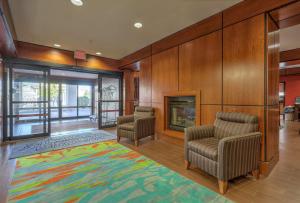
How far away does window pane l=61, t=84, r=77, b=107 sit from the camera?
30.0 ft

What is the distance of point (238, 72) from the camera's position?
2.65m

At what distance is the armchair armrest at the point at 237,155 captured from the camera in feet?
6.18

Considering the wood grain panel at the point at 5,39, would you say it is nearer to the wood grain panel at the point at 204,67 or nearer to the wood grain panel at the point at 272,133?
the wood grain panel at the point at 204,67

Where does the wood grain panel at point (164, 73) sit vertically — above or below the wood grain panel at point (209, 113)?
above

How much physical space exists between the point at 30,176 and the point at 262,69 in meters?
3.96

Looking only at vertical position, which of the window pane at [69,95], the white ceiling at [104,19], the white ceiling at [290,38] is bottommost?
the window pane at [69,95]

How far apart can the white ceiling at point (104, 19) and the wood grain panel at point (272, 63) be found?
0.81 meters

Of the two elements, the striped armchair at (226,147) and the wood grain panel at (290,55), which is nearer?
the striped armchair at (226,147)

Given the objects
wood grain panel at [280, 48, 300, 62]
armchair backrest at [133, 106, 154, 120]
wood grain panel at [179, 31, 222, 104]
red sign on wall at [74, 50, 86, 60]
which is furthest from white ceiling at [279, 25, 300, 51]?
red sign on wall at [74, 50, 86, 60]

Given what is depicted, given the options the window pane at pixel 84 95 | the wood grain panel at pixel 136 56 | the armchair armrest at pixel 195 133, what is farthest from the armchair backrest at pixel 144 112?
the window pane at pixel 84 95

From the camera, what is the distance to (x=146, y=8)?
9.15ft

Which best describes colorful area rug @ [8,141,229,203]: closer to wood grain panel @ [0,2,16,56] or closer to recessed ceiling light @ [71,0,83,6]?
wood grain panel @ [0,2,16,56]

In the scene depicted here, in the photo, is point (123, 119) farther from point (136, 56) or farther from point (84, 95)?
point (84, 95)

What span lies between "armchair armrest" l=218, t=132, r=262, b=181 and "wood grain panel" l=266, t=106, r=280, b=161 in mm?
397
